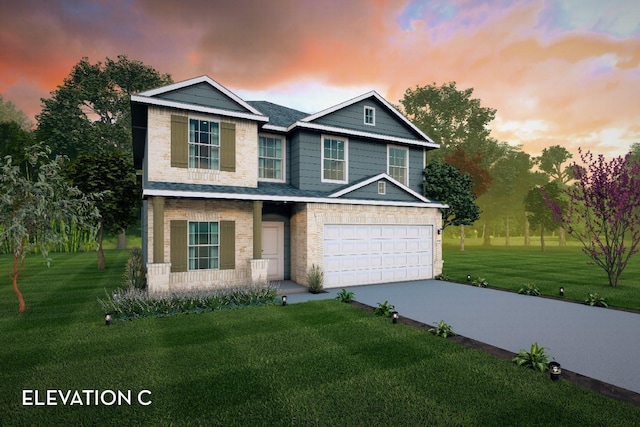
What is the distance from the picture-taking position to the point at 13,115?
49125 mm

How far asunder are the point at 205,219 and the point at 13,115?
58.3m

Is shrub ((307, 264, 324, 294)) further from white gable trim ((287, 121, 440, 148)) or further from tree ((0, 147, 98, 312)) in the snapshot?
tree ((0, 147, 98, 312))

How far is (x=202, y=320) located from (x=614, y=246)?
16.0m

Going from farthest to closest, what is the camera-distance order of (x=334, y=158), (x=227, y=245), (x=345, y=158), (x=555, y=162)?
(x=555, y=162)
(x=345, y=158)
(x=334, y=158)
(x=227, y=245)

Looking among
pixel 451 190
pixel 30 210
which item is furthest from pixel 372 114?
pixel 30 210

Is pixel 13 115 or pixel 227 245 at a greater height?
pixel 13 115

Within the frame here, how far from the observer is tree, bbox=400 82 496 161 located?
41.9m

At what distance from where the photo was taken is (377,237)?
14.4 metres

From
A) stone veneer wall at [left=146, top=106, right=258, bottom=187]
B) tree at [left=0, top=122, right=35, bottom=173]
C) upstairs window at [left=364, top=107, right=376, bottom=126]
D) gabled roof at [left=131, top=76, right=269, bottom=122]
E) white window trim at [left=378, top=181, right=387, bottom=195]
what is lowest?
white window trim at [left=378, top=181, right=387, bottom=195]

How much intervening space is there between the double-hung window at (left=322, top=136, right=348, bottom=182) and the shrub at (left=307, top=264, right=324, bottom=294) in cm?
432

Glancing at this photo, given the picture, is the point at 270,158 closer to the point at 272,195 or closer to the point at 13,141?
the point at 272,195

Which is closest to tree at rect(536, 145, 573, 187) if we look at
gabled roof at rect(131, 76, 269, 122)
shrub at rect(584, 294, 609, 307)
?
shrub at rect(584, 294, 609, 307)

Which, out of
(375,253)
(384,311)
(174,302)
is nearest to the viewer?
(384,311)

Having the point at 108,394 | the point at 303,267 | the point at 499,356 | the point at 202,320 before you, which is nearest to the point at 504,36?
the point at 303,267
